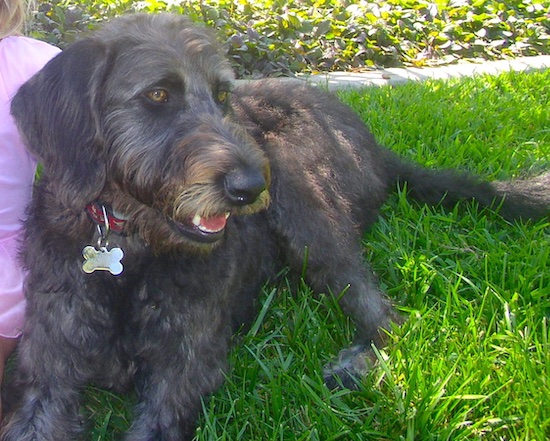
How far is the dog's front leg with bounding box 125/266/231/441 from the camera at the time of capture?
2.60m

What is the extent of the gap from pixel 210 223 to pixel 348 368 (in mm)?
954

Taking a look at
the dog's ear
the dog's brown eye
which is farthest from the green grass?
the dog's brown eye

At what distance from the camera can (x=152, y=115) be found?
8.10 feet

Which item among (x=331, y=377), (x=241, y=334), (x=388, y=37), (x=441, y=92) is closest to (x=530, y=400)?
(x=331, y=377)

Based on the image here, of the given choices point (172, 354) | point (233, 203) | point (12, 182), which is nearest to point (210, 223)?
point (233, 203)

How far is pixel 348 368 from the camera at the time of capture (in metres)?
2.93

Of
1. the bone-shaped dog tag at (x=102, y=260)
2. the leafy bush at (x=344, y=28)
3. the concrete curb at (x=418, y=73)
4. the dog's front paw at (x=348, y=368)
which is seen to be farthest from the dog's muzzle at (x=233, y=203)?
the leafy bush at (x=344, y=28)

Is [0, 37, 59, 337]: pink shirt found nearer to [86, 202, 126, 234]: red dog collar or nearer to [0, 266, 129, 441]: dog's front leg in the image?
[0, 266, 129, 441]: dog's front leg

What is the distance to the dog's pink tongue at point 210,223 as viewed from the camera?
2420mm

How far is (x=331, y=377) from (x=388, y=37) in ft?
17.4

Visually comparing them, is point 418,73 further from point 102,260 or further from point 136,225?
point 102,260

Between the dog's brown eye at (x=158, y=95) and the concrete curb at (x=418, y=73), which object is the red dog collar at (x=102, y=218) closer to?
the dog's brown eye at (x=158, y=95)

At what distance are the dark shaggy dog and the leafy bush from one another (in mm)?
4046

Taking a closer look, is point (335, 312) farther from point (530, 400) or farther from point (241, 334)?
point (530, 400)
